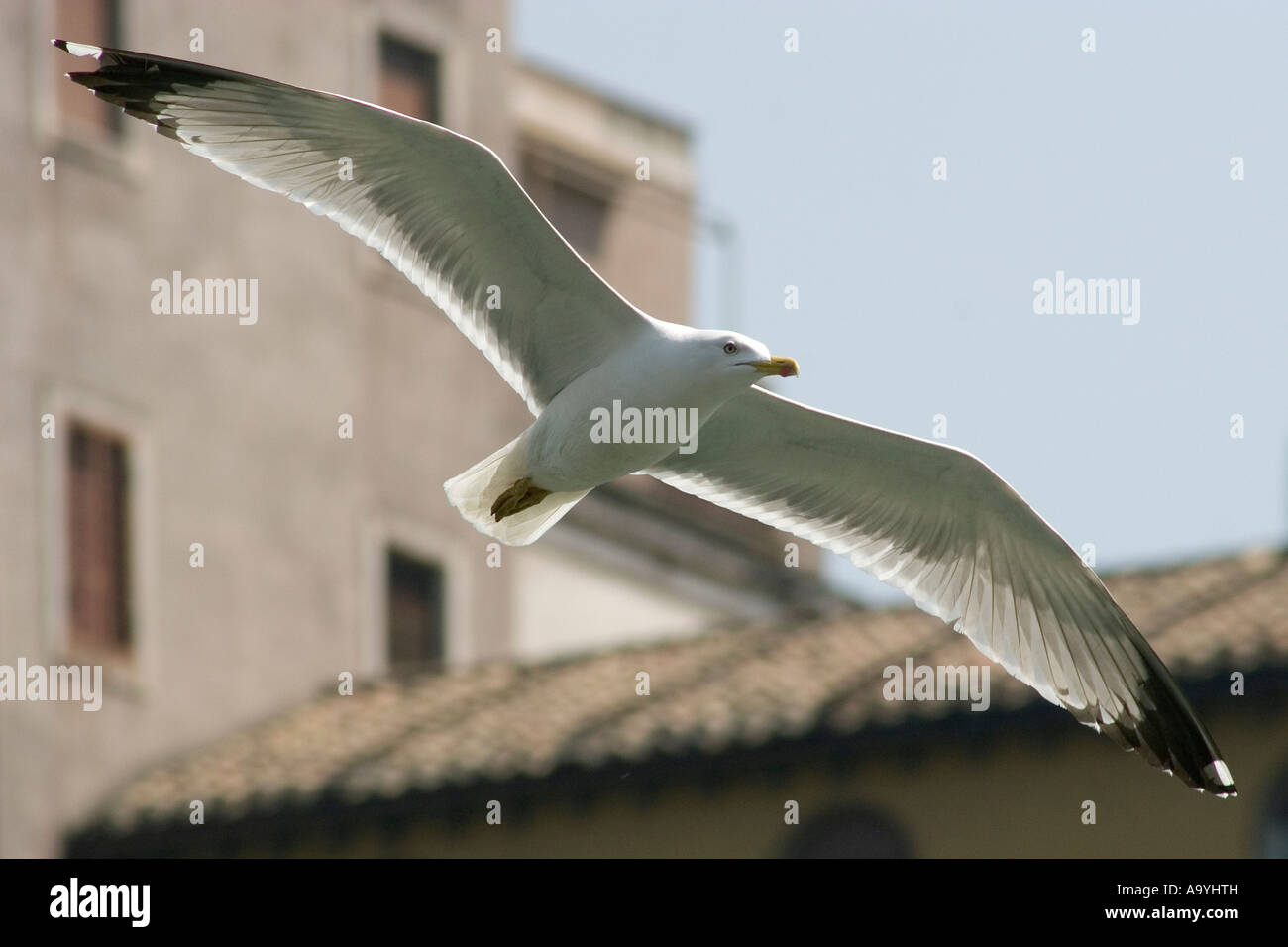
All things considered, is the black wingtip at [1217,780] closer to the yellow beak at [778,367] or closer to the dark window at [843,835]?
the yellow beak at [778,367]

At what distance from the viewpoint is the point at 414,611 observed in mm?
22844

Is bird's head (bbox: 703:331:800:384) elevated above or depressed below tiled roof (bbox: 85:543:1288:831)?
above

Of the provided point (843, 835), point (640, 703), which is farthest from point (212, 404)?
point (843, 835)

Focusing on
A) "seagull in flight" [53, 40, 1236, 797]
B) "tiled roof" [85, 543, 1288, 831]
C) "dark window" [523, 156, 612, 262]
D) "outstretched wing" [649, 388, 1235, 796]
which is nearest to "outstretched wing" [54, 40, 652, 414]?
"seagull in flight" [53, 40, 1236, 797]

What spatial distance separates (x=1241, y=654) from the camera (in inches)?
592

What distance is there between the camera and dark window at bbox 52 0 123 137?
65.1ft

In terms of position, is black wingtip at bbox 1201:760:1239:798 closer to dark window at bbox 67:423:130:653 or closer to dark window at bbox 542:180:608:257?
dark window at bbox 67:423:130:653

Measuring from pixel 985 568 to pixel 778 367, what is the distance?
5.58ft

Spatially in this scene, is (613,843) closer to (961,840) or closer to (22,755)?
(961,840)

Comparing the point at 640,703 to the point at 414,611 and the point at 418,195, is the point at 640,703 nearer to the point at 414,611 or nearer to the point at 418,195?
the point at 414,611

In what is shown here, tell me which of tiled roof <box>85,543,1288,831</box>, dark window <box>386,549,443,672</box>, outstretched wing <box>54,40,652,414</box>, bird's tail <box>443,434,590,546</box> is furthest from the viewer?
dark window <box>386,549,443,672</box>

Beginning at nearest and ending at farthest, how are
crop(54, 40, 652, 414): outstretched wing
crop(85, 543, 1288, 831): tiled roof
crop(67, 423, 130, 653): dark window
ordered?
crop(54, 40, 652, 414): outstretched wing
crop(85, 543, 1288, 831): tiled roof
crop(67, 423, 130, 653): dark window

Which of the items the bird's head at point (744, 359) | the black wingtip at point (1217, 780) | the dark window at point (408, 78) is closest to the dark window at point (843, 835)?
the black wingtip at point (1217, 780)
